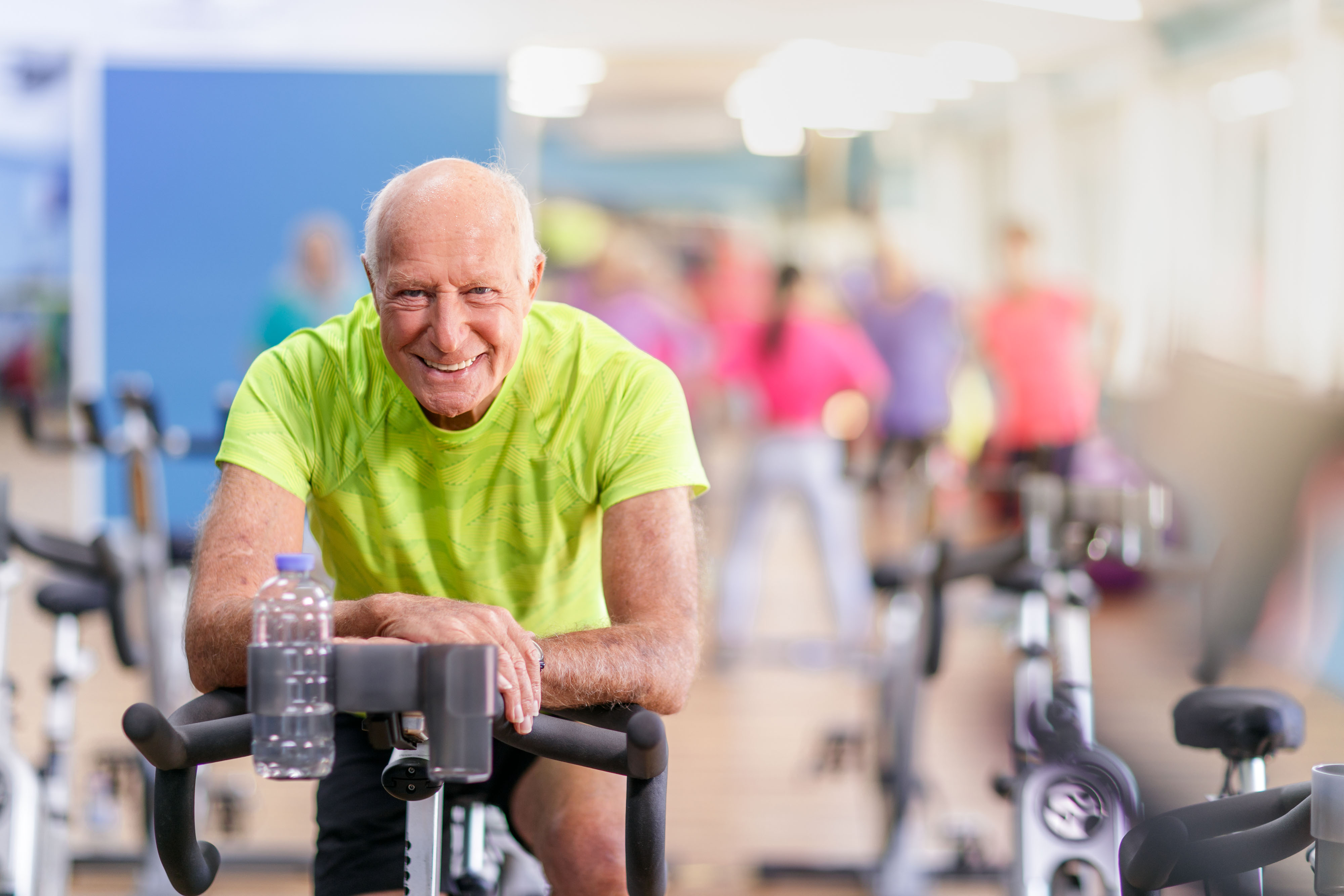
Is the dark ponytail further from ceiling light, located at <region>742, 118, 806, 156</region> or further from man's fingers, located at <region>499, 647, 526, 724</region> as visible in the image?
ceiling light, located at <region>742, 118, 806, 156</region>

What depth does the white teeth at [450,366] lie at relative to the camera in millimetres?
1439

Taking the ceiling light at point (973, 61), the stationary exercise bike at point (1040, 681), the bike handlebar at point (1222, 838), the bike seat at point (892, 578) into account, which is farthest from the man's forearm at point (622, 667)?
the ceiling light at point (973, 61)

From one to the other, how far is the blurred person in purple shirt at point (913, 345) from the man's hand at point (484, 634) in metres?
4.56

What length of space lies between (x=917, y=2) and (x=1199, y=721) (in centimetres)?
453

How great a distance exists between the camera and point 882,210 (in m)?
5.93

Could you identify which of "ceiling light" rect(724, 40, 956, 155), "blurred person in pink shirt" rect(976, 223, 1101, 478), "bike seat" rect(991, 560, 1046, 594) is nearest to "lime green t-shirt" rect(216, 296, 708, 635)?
"bike seat" rect(991, 560, 1046, 594)

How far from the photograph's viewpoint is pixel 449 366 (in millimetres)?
1439

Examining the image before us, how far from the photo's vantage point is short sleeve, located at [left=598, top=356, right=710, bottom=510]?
58.7 inches

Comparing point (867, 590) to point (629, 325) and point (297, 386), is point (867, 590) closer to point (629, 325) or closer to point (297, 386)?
point (629, 325)

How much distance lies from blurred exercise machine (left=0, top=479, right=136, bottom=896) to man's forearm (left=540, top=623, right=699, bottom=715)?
1.24m

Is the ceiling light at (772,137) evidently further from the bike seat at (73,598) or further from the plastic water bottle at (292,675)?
the plastic water bottle at (292,675)

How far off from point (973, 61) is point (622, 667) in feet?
20.6

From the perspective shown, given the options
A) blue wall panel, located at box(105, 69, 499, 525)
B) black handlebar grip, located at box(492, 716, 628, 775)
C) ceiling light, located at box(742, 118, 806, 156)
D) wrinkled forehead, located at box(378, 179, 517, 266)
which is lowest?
black handlebar grip, located at box(492, 716, 628, 775)

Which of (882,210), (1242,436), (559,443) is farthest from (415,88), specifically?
(559,443)
